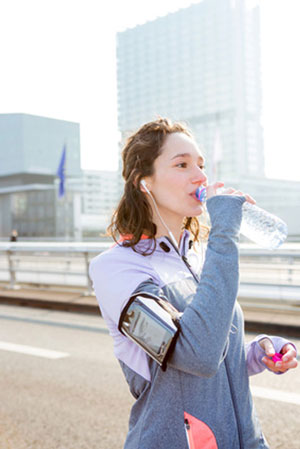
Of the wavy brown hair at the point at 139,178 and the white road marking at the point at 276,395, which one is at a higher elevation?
the wavy brown hair at the point at 139,178

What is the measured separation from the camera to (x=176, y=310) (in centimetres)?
133

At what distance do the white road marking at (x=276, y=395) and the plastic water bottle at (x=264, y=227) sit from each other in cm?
289

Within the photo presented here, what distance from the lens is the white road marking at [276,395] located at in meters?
4.32

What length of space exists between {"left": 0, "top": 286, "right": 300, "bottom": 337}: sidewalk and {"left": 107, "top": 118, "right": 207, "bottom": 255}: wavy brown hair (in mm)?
5598

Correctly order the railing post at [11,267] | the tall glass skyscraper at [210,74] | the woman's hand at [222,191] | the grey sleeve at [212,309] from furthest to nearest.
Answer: the tall glass skyscraper at [210,74] → the railing post at [11,267] → the woman's hand at [222,191] → the grey sleeve at [212,309]

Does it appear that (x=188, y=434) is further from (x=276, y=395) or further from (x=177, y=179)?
(x=276, y=395)

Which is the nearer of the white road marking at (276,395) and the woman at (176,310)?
the woman at (176,310)

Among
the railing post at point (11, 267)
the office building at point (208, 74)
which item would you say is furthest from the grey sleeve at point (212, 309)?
the office building at point (208, 74)

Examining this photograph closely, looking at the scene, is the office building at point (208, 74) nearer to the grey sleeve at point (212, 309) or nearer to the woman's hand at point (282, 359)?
the woman's hand at point (282, 359)

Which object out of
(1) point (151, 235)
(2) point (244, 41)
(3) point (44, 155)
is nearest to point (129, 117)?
(2) point (244, 41)

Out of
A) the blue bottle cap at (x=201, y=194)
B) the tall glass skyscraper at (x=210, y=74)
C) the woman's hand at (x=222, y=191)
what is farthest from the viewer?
the tall glass skyscraper at (x=210, y=74)

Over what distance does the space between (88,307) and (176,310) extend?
7.69 meters

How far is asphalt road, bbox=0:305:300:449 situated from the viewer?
3.70 meters

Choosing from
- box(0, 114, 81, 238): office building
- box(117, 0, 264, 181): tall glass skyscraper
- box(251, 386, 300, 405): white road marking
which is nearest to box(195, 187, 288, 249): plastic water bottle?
box(251, 386, 300, 405): white road marking
